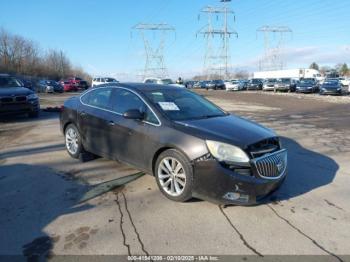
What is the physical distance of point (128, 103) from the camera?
233 inches

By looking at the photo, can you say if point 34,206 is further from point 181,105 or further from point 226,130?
point 226,130

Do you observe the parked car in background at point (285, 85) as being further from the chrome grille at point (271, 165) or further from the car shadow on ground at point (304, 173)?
the chrome grille at point (271, 165)

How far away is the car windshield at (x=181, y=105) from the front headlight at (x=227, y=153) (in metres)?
0.94

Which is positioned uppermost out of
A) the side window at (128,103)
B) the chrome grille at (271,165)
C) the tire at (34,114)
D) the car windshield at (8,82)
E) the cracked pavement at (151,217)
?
the car windshield at (8,82)

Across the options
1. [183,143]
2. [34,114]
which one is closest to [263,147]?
[183,143]

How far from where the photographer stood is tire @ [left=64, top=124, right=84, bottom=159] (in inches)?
272

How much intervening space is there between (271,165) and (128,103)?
250 centimetres

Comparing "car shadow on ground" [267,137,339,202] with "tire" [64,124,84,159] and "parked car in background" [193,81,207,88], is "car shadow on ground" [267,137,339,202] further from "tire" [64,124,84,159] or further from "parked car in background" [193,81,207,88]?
"parked car in background" [193,81,207,88]

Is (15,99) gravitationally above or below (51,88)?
above

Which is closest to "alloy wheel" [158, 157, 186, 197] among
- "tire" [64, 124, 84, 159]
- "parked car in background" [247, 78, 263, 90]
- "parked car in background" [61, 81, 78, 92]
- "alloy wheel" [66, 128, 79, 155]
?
"tire" [64, 124, 84, 159]

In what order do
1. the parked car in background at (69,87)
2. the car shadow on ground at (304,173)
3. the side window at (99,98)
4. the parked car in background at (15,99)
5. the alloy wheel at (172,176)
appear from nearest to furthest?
the alloy wheel at (172,176) < the car shadow on ground at (304,173) < the side window at (99,98) < the parked car in background at (15,99) < the parked car in background at (69,87)

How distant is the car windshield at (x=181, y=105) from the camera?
547 cm

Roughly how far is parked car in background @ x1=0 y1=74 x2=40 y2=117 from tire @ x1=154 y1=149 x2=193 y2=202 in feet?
31.7

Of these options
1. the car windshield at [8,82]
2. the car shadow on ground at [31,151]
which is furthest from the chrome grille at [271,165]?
the car windshield at [8,82]
